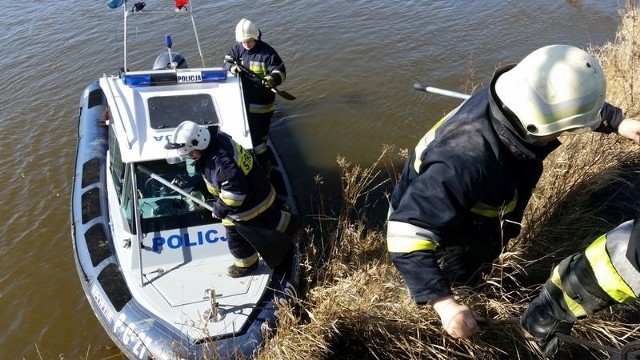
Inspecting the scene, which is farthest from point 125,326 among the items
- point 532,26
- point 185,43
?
point 532,26

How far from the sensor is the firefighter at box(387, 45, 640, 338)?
74.9 inches

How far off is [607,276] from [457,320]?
2.01 ft

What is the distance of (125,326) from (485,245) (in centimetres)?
279

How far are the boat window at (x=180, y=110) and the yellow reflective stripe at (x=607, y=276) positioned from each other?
11.8 ft

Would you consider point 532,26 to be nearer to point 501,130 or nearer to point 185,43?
point 185,43

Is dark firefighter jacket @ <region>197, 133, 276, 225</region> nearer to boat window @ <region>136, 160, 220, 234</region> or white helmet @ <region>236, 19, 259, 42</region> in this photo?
boat window @ <region>136, 160, 220, 234</region>

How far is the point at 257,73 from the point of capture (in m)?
6.30

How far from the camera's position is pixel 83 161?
570cm

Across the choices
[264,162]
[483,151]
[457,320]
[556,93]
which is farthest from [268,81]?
[457,320]

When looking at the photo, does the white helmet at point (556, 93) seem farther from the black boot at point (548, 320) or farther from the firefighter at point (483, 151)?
the black boot at point (548, 320)

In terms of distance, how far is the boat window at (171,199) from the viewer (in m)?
4.40

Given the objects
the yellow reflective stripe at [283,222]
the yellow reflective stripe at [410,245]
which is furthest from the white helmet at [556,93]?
the yellow reflective stripe at [283,222]

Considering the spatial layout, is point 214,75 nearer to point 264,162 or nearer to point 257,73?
point 264,162

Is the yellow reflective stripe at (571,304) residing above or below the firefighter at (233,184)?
above
